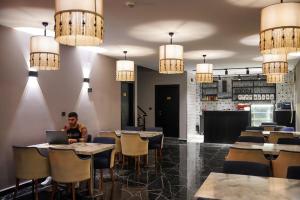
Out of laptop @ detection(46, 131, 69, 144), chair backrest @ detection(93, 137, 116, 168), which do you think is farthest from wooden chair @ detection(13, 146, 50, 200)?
chair backrest @ detection(93, 137, 116, 168)

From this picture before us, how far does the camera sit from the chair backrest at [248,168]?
275 centimetres

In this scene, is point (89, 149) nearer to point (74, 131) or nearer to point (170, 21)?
point (74, 131)

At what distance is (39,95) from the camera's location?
222 inches

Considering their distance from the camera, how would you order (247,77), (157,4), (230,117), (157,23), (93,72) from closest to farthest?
(157,4), (157,23), (93,72), (230,117), (247,77)

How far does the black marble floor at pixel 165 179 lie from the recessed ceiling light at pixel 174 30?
2914mm

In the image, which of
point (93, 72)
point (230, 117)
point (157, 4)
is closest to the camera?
point (157, 4)

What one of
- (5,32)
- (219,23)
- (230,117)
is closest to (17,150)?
(5,32)

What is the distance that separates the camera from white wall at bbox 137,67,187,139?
462 inches

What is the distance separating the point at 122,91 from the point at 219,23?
5367 mm

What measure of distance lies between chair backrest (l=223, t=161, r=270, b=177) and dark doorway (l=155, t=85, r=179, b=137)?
29.7ft

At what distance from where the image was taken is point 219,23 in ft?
15.8

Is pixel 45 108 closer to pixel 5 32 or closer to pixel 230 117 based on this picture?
pixel 5 32

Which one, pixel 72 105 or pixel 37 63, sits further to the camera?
pixel 72 105

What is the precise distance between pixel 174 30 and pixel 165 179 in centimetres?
295
